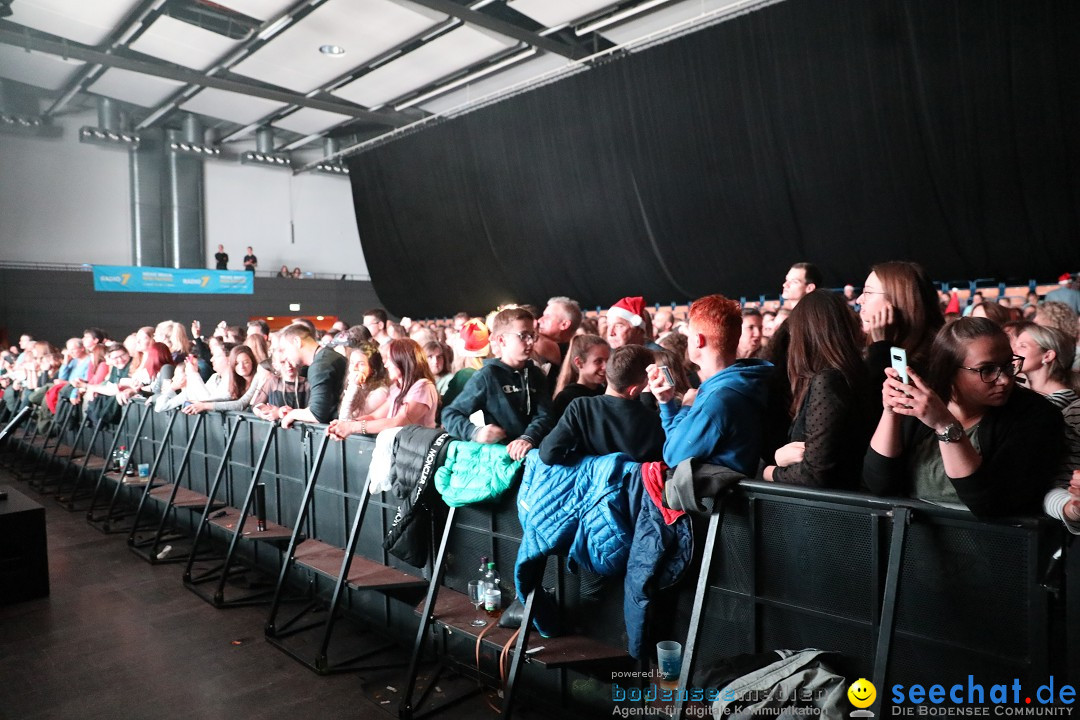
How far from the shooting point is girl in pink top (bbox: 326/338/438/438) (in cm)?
381

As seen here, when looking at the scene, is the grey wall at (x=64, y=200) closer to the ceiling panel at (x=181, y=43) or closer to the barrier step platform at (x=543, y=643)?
the ceiling panel at (x=181, y=43)

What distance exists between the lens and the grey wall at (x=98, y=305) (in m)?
15.9

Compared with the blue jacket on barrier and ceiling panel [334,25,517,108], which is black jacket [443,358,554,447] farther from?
ceiling panel [334,25,517,108]

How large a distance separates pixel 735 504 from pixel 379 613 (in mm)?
2430

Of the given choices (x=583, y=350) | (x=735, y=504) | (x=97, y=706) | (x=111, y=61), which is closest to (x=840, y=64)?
(x=583, y=350)

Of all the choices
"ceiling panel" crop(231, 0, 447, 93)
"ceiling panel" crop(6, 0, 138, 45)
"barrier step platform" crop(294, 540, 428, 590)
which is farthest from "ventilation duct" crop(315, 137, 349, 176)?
"barrier step platform" crop(294, 540, 428, 590)

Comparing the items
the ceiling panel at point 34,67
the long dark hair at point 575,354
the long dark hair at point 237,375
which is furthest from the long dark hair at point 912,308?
the ceiling panel at point 34,67

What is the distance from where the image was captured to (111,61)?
14.0 metres

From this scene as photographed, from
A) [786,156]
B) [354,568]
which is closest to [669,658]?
[354,568]

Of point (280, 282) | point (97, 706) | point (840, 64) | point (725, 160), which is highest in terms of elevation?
point (840, 64)

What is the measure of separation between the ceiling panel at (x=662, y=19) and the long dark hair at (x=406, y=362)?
10281mm

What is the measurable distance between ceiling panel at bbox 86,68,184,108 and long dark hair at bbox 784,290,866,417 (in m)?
17.6

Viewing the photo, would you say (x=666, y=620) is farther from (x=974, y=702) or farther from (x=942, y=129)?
(x=942, y=129)

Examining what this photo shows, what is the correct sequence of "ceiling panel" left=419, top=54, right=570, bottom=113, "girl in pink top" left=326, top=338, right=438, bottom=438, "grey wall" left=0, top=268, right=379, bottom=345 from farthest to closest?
"grey wall" left=0, top=268, right=379, bottom=345 → "ceiling panel" left=419, top=54, right=570, bottom=113 → "girl in pink top" left=326, top=338, right=438, bottom=438
